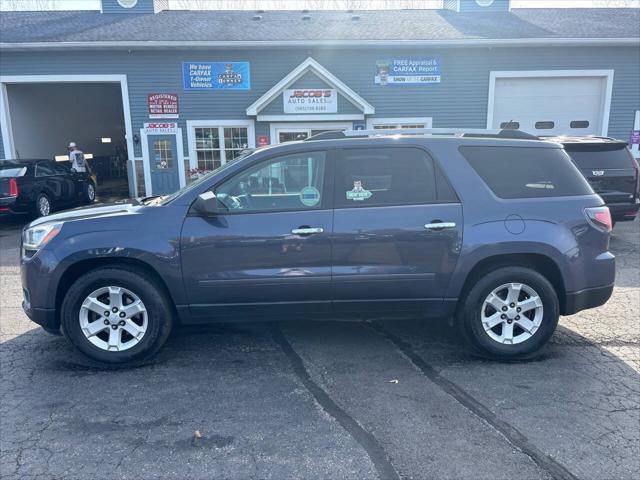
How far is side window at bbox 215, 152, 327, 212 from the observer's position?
395cm

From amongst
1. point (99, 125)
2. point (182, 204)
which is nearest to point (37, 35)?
point (99, 125)

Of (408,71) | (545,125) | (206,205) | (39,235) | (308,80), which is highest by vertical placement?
(408,71)

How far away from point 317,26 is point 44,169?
28.8ft

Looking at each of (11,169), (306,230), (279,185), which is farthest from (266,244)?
(11,169)

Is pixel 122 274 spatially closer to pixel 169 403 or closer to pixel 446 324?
pixel 169 403

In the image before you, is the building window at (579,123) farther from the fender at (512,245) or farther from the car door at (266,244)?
the car door at (266,244)

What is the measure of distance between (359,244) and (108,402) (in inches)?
84.4

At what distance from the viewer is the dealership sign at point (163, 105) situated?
1363 centimetres

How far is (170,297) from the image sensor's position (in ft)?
13.1

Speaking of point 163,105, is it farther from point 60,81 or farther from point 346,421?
point 346,421

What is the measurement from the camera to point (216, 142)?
1397 centimetres

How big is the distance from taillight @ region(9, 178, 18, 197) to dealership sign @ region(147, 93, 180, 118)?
13.9ft

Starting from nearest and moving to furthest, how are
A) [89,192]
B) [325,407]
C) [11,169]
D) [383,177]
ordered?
[325,407] < [383,177] < [11,169] < [89,192]

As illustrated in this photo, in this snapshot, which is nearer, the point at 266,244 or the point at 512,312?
the point at 266,244
